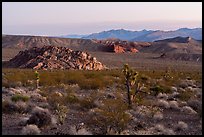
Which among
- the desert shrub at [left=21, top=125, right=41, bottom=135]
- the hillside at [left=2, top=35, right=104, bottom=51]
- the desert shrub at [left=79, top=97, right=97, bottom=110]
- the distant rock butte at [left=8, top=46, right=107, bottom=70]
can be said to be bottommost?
the hillside at [left=2, top=35, right=104, bottom=51]

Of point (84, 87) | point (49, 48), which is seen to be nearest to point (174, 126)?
point (84, 87)

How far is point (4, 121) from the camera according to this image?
12.8 metres

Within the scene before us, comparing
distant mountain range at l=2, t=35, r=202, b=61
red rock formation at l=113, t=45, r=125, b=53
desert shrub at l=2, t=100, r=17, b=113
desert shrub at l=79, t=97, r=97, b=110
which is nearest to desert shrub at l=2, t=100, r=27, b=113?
desert shrub at l=2, t=100, r=17, b=113

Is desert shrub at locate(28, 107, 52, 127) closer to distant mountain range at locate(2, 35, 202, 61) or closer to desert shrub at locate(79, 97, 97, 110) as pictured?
desert shrub at locate(79, 97, 97, 110)

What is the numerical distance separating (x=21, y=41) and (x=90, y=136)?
113 meters

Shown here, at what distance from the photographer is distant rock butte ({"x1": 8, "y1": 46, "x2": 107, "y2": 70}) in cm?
5134

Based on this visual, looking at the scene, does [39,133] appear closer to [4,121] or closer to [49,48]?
[4,121]

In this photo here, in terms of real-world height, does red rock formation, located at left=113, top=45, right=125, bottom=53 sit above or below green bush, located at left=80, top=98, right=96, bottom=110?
below

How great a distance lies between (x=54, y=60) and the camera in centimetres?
5359

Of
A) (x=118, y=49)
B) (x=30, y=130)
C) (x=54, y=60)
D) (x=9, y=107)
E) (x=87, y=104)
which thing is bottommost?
(x=118, y=49)

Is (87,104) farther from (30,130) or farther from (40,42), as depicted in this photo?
(40,42)

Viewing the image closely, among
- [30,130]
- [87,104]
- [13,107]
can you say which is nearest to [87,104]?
[87,104]

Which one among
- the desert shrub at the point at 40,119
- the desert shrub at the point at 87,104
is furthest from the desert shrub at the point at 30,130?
the desert shrub at the point at 87,104

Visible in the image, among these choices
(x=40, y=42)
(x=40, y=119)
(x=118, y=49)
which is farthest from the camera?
(x=40, y=42)
